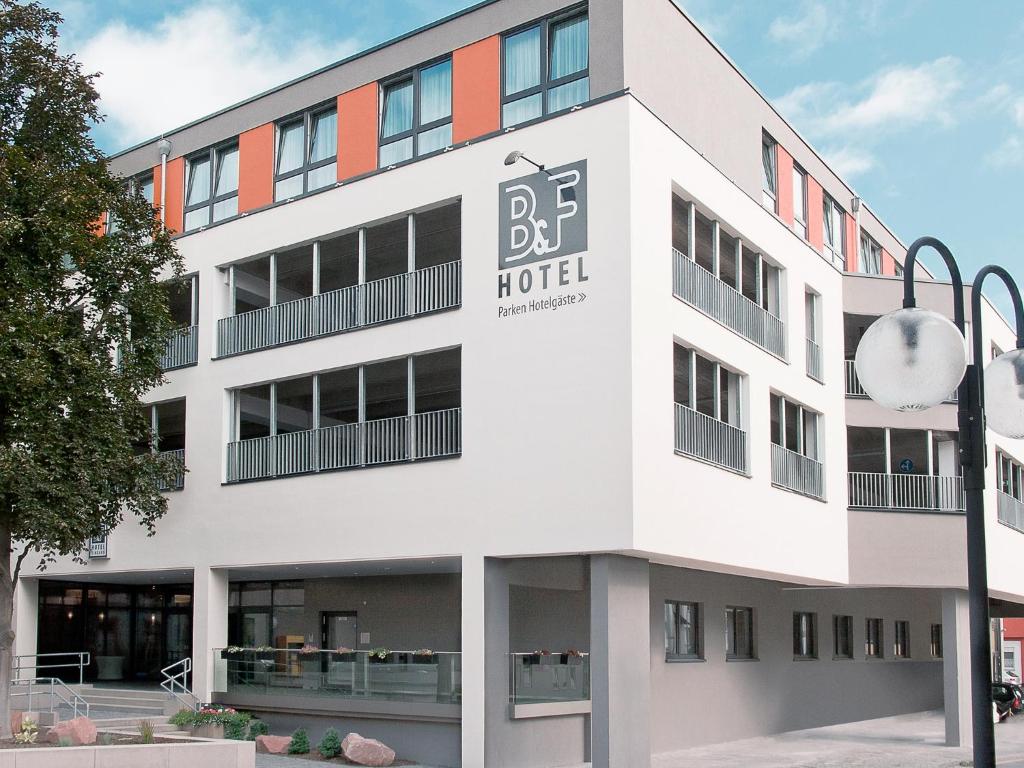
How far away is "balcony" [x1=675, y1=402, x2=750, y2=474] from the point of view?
20.9m

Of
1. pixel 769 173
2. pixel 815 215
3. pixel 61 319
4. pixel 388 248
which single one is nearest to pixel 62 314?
pixel 61 319

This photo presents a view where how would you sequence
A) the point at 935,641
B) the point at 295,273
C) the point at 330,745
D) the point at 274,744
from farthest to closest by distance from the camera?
1. the point at 935,641
2. the point at 295,273
3. the point at 274,744
4. the point at 330,745

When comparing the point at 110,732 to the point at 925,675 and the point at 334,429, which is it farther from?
the point at 925,675

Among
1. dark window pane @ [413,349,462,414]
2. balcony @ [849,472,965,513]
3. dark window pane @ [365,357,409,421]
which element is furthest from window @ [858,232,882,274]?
dark window pane @ [365,357,409,421]

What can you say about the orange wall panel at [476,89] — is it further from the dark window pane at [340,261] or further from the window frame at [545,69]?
the dark window pane at [340,261]

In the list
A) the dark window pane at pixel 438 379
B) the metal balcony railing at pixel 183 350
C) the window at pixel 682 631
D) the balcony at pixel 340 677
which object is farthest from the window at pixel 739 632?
the metal balcony railing at pixel 183 350

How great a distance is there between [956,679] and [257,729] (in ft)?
47.7

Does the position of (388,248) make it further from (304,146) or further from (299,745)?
(299,745)

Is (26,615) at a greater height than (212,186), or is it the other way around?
(212,186)

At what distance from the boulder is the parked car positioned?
19.4 metres

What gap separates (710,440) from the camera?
862 inches

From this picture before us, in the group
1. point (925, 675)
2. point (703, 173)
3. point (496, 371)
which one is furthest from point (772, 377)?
point (925, 675)

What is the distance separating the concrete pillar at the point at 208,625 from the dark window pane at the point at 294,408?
342 cm

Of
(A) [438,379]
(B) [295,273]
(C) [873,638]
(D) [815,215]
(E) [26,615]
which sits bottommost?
(C) [873,638]
